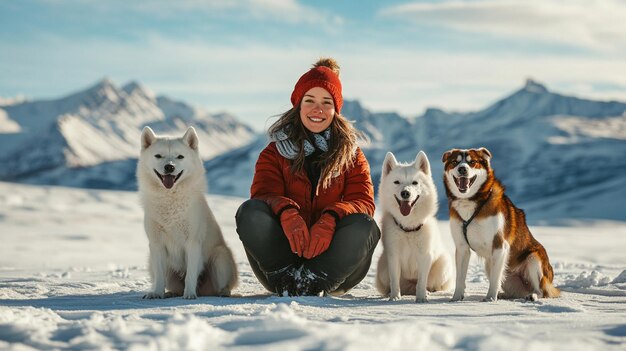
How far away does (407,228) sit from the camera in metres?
4.84

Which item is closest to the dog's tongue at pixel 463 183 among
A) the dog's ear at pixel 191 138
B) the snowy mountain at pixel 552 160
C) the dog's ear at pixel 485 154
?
the dog's ear at pixel 485 154

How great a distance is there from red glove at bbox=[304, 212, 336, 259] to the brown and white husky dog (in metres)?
1.07

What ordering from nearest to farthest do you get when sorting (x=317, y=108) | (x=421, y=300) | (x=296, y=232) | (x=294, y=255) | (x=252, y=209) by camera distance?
(x=296, y=232) < (x=252, y=209) < (x=421, y=300) < (x=294, y=255) < (x=317, y=108)

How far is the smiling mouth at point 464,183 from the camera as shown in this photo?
463 cm

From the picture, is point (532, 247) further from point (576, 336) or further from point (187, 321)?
point (187, 321)

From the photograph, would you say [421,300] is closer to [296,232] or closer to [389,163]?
[296,232]

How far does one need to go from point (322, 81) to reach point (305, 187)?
35.3 inches

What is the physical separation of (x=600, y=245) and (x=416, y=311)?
14597 mm

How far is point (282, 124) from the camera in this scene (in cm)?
510

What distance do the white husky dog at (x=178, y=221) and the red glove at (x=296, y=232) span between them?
2.56 feet

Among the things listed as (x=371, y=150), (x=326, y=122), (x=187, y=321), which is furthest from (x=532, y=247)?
(x=371, y=150)

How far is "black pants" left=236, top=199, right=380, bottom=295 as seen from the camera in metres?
4.45

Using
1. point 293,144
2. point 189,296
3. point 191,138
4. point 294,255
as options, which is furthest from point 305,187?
point 189,296

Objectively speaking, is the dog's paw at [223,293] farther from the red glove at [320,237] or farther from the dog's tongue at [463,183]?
the dog's tongue at [463,183]
